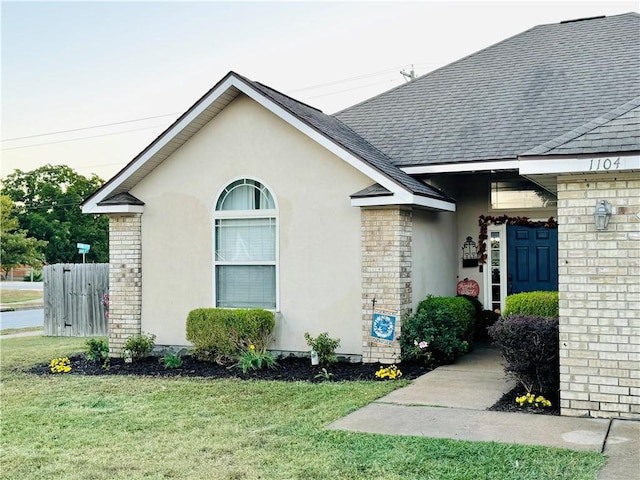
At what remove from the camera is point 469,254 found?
13.9 m

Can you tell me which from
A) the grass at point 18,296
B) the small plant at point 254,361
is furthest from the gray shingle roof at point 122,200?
the grass at point 18,296

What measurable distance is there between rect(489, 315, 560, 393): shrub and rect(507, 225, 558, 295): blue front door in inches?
207

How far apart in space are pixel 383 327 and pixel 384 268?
967 millimetres

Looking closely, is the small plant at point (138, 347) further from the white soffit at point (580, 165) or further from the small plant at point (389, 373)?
the white soffit at point (580, 165)

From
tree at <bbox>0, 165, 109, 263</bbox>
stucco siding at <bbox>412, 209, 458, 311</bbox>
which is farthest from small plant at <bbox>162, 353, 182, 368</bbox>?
tree at <bbox>0, 165, 109, 263</bbox>

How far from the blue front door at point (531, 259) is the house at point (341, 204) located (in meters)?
0.02

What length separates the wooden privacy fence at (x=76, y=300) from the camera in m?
19.1

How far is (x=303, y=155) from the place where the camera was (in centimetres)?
1169

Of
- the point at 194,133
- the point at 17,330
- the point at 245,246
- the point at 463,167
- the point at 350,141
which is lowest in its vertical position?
the point at 17,330

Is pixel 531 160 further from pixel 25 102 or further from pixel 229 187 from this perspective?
pixel 25 102

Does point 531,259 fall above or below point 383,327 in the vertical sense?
above

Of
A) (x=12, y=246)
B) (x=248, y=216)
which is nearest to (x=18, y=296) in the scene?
(x=12, y=246)

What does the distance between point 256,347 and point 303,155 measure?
3.43m

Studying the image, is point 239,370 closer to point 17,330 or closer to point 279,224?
point 279,224
